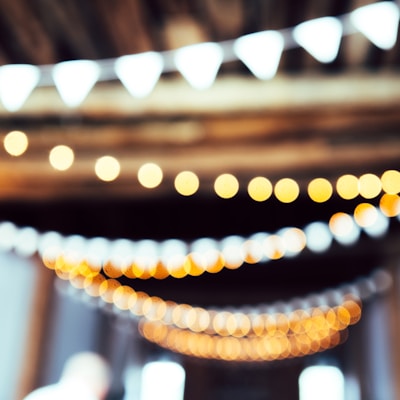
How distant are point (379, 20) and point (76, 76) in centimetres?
125

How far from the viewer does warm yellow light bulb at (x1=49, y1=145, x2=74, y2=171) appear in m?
4.25

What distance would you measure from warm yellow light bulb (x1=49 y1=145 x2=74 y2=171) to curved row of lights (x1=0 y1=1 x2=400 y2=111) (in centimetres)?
131

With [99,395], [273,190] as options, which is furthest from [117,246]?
[99,395]

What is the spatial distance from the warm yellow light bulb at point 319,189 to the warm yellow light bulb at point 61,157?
1.68 m

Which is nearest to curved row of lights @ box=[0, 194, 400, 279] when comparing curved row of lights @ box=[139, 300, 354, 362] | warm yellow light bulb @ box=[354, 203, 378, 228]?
warm yellow light bulb @ box=[354, 203, 378, 228]

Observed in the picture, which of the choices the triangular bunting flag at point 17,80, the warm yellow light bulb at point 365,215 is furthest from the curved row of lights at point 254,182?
the triangular bunting flag at point 17,80

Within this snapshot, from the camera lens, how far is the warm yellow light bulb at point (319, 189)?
15.0 ft

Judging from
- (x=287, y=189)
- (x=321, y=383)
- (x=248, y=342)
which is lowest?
(x=321, y=383)

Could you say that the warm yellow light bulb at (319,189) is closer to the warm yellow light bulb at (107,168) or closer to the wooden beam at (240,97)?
the wooden beam at (240,97)

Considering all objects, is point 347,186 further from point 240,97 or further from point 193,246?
point 193,246

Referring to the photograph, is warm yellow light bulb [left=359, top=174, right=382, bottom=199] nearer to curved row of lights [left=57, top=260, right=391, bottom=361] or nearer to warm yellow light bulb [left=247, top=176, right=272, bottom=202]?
warm yellow light bulb [left=247, top=176, right=272, bottom=202]

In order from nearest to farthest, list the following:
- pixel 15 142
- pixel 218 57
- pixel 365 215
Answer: pixel 218 57, pixel 15 142, pixel 365 215

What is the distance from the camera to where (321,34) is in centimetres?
242

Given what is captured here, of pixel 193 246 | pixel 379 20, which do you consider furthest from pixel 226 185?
pixel 379 20
